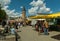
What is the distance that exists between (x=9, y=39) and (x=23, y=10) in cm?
13530

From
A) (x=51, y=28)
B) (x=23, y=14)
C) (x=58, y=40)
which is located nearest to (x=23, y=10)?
(x=23, y=14)

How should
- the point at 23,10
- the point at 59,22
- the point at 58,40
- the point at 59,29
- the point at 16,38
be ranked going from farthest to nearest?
the point at 23,10, the point at 59,22, the point at 59,29, the point at 58,40, the point at 16,38

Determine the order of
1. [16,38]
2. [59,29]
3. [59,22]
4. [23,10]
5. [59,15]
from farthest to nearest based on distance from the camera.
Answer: [23,10] < [59,22] < [59,29] < [59,15] < [16,38]

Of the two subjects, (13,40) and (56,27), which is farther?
(56,27)

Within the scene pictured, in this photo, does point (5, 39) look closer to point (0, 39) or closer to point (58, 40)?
point (0, 39)

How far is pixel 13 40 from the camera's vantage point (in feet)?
35.3

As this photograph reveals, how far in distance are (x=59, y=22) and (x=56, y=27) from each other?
1586mm

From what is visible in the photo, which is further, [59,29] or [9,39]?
[59,29]

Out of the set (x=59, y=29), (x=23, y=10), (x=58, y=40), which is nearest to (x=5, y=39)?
(x=58, y=40)

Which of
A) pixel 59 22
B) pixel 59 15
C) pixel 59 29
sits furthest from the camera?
pixel 59 22

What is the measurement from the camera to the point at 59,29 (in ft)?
79.6

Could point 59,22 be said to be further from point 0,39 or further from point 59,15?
point 0,39

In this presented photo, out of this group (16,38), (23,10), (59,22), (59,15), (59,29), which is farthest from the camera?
(23,10)

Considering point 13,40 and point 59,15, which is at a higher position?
point 59,15
